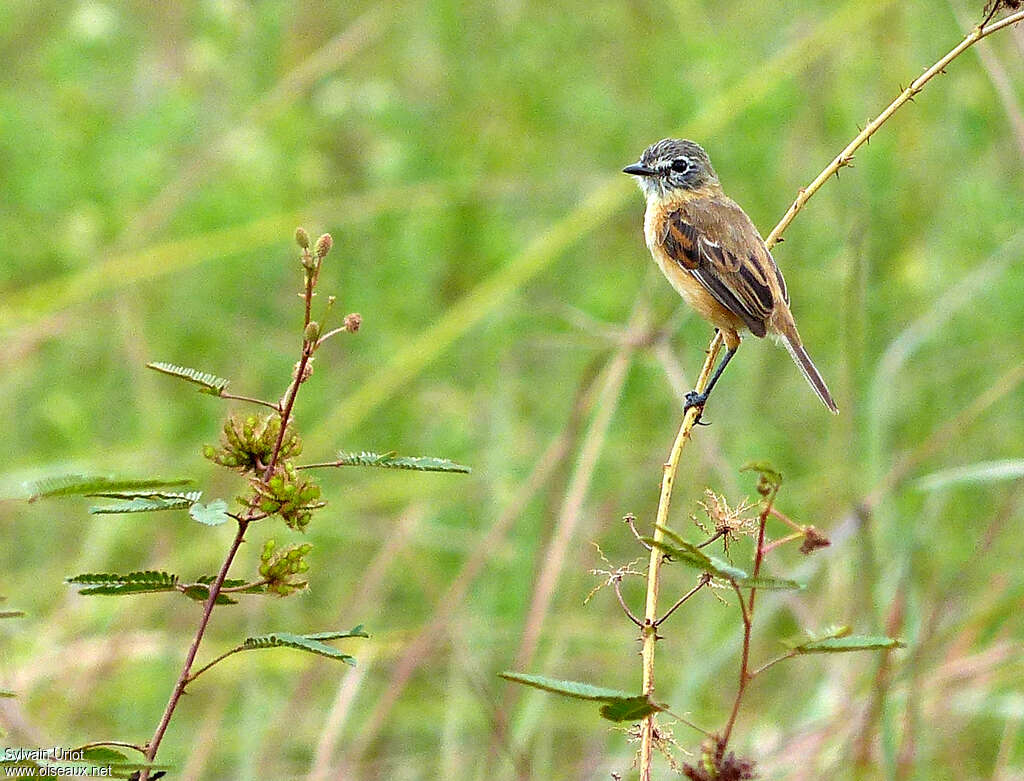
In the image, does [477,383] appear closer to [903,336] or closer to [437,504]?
[437,504]

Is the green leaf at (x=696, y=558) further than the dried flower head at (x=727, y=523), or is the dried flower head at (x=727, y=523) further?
the dried flower head at (x=727, y=523)

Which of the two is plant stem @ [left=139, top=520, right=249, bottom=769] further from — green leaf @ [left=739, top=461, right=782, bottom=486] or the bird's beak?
the bird's beak

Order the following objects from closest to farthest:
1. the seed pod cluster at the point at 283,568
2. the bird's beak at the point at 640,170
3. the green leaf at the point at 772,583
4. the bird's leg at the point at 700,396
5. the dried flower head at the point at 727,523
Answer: the green leaf at the point at 772,583 → the seed pod cluster at the point at 283,568 → the dried flower head at the point at 727,523 → the bird's leg at the point at 700,396 → the bird's beak at the point at 640,170

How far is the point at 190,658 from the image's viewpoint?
1.52 meters

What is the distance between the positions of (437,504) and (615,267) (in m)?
1.96

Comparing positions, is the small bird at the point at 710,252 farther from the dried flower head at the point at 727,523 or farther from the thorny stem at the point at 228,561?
the thorny stem at the point at 228,561

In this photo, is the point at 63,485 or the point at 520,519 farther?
the point at 520,519

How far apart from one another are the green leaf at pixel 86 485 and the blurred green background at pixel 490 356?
284cm

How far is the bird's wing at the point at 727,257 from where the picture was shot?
14.4 ft

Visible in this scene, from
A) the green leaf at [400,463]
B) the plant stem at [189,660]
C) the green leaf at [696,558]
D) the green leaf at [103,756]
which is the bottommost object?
the green leaf at [103,756]

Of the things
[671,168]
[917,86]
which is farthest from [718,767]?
[671,168]

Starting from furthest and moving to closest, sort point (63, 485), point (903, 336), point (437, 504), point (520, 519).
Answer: point (437, 504) < point (520, 519) < point (903, 336) < point (63, 485)

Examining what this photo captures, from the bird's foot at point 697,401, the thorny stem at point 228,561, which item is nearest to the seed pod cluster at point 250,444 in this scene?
the thorny stem at point 228,561

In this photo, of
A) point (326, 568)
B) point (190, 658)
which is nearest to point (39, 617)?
point (326, 568)
